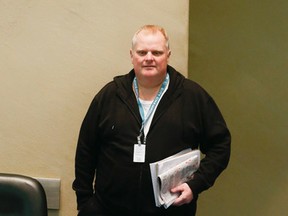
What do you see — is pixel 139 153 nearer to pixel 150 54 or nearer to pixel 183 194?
pixel 183 194

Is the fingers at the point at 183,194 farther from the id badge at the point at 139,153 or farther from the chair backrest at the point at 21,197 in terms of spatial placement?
the chair backrest at the point at 21,197

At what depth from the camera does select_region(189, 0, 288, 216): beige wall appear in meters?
3.07

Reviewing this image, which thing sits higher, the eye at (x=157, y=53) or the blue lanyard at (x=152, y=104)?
the eye at (x=157, y=53)

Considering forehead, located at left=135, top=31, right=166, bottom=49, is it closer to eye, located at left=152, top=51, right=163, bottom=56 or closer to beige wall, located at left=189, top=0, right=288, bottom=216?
eye, located at left=152, top=51, right=163, bottom=56

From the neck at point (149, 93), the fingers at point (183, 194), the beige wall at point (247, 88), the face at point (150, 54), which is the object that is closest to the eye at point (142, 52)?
the face at point (150, 54)

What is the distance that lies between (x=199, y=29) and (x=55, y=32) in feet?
4.22

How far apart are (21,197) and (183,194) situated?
0.68 m

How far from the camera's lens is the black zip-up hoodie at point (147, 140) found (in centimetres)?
183

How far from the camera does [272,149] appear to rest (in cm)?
316

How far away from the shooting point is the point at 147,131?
1.84 m

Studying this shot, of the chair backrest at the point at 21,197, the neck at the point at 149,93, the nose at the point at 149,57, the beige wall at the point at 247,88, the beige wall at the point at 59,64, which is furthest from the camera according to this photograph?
the beige wall at the point at 247,88

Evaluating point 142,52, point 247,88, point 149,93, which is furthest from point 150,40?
point 247,88

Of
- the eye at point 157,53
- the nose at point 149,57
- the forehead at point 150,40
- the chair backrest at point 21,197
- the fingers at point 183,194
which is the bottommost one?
the fingers at point 183,194

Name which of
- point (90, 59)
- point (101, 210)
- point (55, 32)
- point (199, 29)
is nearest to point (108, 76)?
point (90, 59)
